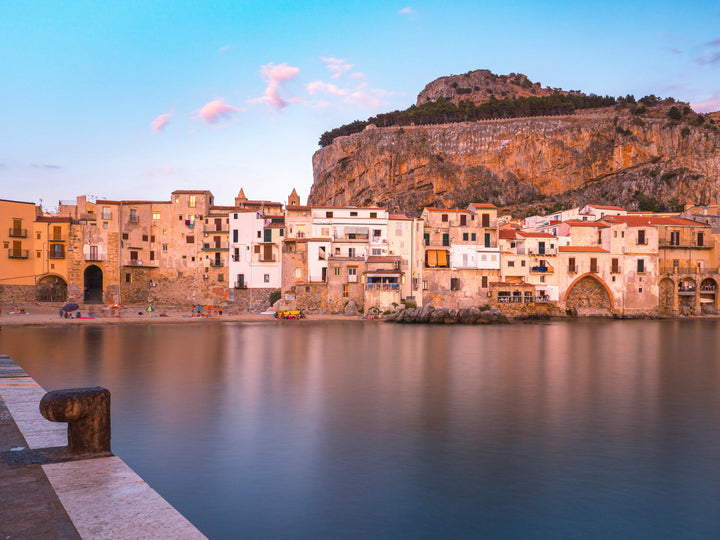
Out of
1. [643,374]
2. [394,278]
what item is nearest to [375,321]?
[394,278]

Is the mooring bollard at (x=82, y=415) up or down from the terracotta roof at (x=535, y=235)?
down

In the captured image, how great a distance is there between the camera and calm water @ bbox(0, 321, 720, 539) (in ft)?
32.4

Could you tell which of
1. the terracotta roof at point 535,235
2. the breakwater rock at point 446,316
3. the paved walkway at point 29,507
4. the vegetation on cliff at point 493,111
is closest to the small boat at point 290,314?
the breakwater rock at point 446,316

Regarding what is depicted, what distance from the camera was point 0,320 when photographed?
4741cm

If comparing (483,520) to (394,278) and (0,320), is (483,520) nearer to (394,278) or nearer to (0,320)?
(394,278)

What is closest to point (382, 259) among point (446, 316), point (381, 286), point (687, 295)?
point (381, 286)

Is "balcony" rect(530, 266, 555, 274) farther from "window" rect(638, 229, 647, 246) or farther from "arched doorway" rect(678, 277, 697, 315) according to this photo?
"arched doorway" rect(678, 277, 697, 315)

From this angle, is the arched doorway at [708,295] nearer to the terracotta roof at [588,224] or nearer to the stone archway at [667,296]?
the stone archway at [667,296]

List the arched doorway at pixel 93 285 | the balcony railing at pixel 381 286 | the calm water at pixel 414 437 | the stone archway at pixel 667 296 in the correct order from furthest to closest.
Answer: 1. the stone archway at pixel 667 296
2. the arched doorway at pixel 93 285
3. the balcony railing at pixel 381 286
4. the calm water at pixel 414 437

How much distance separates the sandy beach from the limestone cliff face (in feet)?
224

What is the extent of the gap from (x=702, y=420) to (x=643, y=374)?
10.1 m

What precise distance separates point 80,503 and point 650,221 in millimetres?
72727

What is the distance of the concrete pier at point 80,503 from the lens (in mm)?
5066

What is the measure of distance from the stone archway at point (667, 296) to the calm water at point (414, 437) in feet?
116
